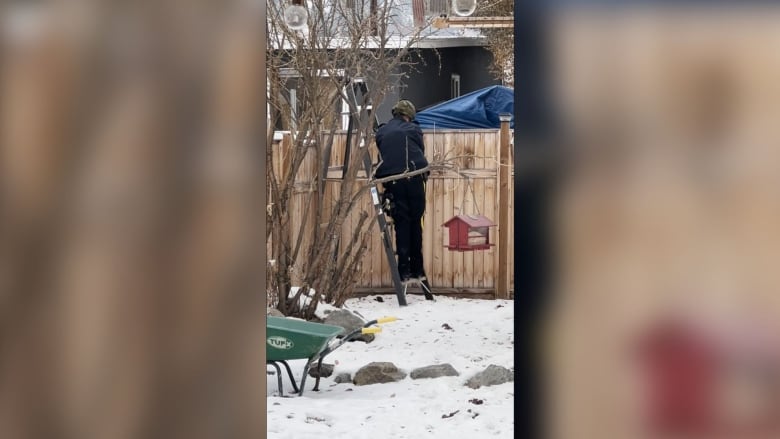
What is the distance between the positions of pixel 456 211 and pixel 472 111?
328cm

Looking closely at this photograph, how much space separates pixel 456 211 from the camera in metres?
9.92

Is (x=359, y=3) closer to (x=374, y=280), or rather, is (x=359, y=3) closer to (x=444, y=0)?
(x=444, y=0)

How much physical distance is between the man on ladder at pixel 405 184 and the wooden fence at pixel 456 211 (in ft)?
1.05

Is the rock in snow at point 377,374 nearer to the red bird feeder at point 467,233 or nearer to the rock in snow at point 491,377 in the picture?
the rock in snow at point 491,377

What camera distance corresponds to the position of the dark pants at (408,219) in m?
9.48

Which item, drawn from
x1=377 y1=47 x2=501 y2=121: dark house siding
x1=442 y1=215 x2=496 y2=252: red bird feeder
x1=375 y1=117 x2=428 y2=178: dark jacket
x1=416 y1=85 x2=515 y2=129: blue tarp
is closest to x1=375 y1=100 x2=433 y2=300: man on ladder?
x1=375 y1=117 x2=428 y2=178: dark jacket

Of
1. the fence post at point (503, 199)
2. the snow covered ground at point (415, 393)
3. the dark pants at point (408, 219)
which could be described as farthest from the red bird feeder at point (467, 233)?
the fence post at point (503, 199)

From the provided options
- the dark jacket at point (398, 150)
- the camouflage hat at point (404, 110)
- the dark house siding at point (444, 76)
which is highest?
the dark house siding at point (444, 76)

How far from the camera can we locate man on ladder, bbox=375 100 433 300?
9.25m

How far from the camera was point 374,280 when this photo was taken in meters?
9.95
